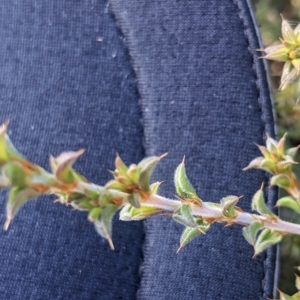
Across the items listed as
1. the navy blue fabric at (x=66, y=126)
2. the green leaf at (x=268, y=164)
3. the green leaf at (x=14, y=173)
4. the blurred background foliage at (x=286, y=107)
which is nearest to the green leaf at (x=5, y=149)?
the green leaf at (x=14, y=173)

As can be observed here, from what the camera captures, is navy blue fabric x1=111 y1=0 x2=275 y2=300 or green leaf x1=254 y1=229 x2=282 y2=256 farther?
navy blue fabric x1=111 y1=0 x2=275 y2=300

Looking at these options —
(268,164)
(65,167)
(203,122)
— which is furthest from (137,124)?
(65,167)

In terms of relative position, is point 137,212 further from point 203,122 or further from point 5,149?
point 203,122

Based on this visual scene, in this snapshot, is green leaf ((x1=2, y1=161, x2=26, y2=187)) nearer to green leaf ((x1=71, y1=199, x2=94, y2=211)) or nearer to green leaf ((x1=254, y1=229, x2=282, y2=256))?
green leaf ((x1=71, y1=199, x2=94, y2=211))

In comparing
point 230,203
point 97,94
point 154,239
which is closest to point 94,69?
point 97,94

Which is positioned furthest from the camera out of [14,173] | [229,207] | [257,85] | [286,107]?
[286,107]

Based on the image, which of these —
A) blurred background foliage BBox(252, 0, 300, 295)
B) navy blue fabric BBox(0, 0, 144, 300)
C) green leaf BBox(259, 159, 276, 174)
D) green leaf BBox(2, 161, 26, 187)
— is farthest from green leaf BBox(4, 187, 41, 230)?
blurred background foliage BBox(252, 0, 300, 295)

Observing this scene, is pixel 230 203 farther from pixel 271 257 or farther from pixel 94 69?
pixel 94 69
